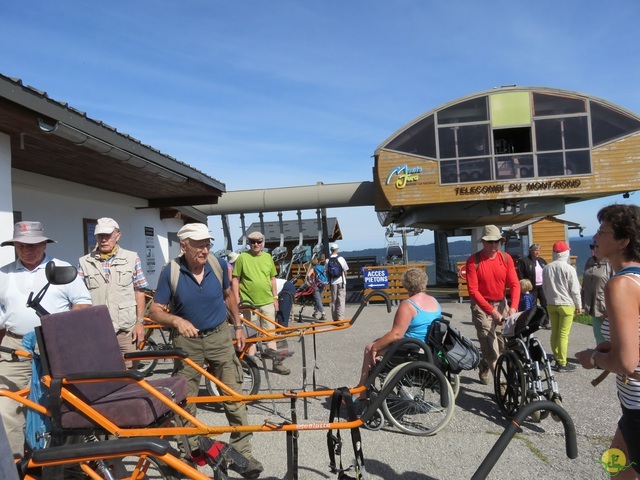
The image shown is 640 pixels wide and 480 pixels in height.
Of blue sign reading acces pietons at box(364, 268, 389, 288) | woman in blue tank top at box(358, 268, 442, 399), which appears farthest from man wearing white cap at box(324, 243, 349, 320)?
woman in blue tank top at box(358, 268, 442, 399)

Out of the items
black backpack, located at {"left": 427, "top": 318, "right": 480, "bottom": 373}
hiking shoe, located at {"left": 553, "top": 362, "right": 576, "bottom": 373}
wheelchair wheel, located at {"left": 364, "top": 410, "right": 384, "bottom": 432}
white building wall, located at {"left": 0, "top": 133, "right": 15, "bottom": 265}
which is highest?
white building wall, located at {"left": 0, "top": 133, "right": 15, "bottom": 265}

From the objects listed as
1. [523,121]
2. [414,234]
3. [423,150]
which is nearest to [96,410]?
[423,150]

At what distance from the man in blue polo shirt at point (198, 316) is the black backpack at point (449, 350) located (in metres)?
1.91

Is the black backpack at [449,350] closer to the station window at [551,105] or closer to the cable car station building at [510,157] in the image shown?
the cable car station building at [510,157]

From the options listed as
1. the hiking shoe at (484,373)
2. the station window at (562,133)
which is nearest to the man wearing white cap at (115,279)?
the hiking shoe at (484,373)

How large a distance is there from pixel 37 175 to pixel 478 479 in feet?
27.4

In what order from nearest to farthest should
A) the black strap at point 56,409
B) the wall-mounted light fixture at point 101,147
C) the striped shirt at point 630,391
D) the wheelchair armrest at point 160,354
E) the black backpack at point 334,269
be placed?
1. the striped shirt at point 630,391
2. the black strap at point 56,409
3. the wheelchair armrest at point 160,354
4. the wall-mounted light fixture at point 101,147
5. the black backpack at point 334,269

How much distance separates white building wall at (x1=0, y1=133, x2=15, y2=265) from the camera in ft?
17.3

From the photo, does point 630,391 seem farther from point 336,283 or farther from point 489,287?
point 336,283

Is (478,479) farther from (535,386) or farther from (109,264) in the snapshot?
(109,264)

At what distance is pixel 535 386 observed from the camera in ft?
15.2

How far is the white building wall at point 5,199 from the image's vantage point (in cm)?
528

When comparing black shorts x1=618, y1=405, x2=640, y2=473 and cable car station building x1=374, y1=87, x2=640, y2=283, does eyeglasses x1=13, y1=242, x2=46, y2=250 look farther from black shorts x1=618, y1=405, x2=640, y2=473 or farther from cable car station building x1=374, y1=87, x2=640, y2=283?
cable car station building x1=374, y1=87, x2=640, y2=283

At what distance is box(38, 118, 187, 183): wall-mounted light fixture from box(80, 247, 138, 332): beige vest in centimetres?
141
